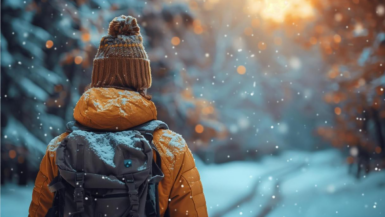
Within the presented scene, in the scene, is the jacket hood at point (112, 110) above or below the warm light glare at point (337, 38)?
below

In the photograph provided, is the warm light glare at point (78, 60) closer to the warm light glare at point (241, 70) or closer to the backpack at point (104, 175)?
the backpack at point (104, 175)

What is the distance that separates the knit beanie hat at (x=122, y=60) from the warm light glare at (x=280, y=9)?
10.4 metres

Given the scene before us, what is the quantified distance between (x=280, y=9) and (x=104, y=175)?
509 inches

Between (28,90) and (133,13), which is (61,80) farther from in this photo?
(133,13)

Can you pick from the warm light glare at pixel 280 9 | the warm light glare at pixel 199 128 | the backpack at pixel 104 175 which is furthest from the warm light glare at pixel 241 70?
the backpack at pixel 104 175

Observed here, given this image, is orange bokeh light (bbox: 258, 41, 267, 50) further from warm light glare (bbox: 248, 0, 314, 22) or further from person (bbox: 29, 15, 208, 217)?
person (bbox: 29, 15, 208, 217)

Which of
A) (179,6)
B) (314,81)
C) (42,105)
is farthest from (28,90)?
(314,81)

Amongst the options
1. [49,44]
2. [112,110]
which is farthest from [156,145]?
[49,44]

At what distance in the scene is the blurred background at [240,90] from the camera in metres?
6.39

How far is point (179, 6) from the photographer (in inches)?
275

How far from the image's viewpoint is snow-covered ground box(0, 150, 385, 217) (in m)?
8.78

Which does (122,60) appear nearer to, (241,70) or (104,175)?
(104,175)

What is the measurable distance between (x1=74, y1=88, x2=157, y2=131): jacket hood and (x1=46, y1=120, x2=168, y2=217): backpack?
0.07m

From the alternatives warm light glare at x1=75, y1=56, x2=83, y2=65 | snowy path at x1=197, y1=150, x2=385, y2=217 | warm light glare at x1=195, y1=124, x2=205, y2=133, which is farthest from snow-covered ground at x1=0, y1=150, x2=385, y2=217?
warm light glare at x1=75, y1=56, x2=83, y2=65
